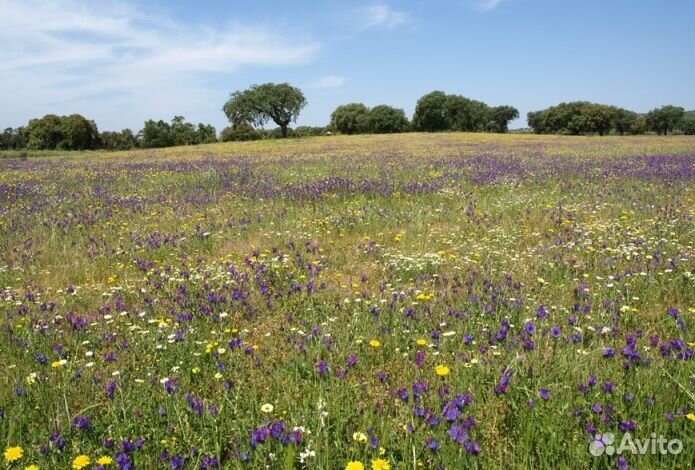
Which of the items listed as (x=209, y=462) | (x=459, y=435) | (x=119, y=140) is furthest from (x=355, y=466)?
(x=119, y=140)

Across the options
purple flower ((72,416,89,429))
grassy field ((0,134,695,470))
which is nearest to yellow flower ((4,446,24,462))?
grassy field ((0,134,695,470))

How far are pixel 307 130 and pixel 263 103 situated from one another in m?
55.9

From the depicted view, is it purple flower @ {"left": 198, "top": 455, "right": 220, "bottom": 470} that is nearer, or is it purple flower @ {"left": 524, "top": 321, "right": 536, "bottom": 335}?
purple flower @ {"left": 198, "top": 455, "right": 220, "bottom": 470}

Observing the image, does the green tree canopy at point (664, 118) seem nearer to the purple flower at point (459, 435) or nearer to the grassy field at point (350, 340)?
the grassy field at point (350, 340)

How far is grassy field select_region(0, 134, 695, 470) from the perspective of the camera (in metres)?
2.73

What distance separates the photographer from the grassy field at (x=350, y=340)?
2.73 m

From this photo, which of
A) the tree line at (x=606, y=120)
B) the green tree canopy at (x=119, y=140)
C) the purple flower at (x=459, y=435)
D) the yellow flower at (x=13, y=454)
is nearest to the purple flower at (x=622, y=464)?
the purple flower at (x=459, y=435)

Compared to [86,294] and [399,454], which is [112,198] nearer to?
[86,294]

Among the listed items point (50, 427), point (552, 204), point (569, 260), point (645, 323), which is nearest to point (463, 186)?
point (552, 204)

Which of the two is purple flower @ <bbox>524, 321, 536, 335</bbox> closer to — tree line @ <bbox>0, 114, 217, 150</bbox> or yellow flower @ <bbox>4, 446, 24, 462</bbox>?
yellow flower @ <bbox>4, 446, 24, 462</bbox>

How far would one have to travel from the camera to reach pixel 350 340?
4.21 meters

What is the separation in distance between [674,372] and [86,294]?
584 centimetres

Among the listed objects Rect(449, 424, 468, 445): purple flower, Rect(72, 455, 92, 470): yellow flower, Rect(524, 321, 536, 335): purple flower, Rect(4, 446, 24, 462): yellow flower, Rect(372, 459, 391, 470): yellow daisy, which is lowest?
Rect(372, 459, 391, 470): yellow daisy

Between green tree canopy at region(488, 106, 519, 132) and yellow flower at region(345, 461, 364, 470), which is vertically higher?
green tree canopy at region(488, 106, 519, 132)
